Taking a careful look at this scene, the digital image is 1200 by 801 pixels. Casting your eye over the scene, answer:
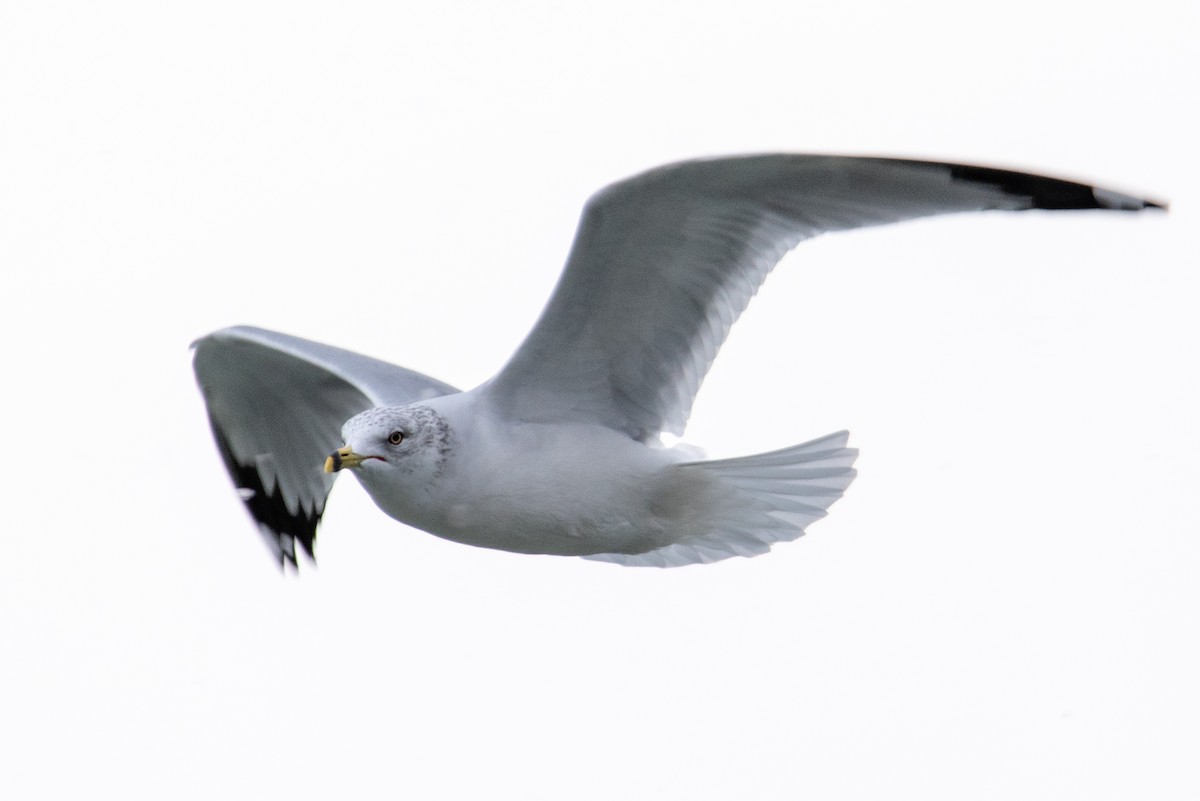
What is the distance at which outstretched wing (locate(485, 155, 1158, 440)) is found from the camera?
4.99 meters

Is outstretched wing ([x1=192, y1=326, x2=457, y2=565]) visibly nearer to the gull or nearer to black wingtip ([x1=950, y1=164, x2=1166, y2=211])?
the gull

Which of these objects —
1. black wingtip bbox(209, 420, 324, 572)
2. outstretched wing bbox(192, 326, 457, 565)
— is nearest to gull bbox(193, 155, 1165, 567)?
outstretched wing bbox(192, 326, 457, 565)

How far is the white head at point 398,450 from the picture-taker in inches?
204

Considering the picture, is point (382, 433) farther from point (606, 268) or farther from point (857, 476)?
point (857, 476)

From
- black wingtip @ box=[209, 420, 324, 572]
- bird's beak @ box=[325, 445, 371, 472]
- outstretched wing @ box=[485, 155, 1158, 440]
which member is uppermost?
outstretched wing @ box=[485, 155, 1158, 440]

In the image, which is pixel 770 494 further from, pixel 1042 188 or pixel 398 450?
pixel 1042 188

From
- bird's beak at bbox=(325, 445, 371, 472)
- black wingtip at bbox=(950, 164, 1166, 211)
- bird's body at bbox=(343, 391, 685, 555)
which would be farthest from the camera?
bird's body at bbox=(343, 391, 685, 555)

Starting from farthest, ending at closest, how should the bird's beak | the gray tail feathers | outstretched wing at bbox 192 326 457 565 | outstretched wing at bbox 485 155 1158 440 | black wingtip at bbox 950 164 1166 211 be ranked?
outstretched wing at bbox 192 326 457 565, the gray tail feathers, the bird's beak, outstretched wing at bbox 485 155 1158 440, black wingtip at bbox 950 164 1166 211

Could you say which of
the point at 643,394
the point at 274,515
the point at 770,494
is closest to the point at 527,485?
the point at 643,394

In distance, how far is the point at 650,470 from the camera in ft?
18.3

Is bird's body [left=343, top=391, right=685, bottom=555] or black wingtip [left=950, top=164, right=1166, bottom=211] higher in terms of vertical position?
black wingtip [left=950, top=164, right=1166, bottom=211]

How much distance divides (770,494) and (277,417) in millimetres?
2291

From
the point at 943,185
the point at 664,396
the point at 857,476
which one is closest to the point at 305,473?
the point at 664,396

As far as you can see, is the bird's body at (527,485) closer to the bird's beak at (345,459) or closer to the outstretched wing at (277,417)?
the bird's beak at (345,459)
